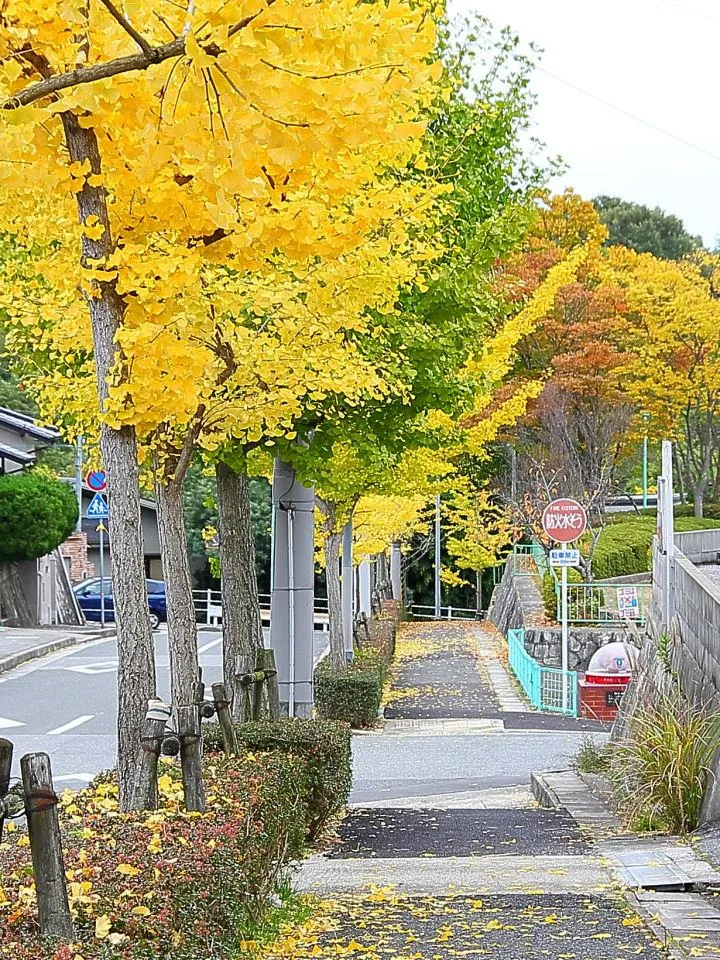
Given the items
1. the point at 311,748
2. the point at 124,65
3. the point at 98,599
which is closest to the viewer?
the point at 124,65

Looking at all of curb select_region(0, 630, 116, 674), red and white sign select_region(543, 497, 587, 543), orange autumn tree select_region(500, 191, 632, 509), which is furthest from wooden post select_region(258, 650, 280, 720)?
orange autumn tree select_region(500, 191, 632, 509)

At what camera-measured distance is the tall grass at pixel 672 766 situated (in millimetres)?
8484

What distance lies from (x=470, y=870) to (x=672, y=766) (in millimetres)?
1841

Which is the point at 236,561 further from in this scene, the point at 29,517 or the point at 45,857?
the point at 29,517

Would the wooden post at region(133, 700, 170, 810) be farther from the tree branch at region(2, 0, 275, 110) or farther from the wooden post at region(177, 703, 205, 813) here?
the tree branch at region(2, 0, 275, 110)

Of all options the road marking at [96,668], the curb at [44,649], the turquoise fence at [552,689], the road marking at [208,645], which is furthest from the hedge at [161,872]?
the road marking at [208,645]

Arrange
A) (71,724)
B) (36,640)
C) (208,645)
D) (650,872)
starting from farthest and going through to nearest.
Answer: (208,645) → (36,640) → (71,724) → (650,872)

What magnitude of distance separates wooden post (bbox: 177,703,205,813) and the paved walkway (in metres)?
0.71

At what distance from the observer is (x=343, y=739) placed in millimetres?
9398

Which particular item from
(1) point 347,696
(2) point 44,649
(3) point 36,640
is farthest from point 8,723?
(3) point 36,640

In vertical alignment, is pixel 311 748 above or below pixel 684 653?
below

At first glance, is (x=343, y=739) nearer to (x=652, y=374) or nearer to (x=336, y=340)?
(x=336, y=340)

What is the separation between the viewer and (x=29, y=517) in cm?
3077

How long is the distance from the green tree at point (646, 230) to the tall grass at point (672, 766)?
150 ft
